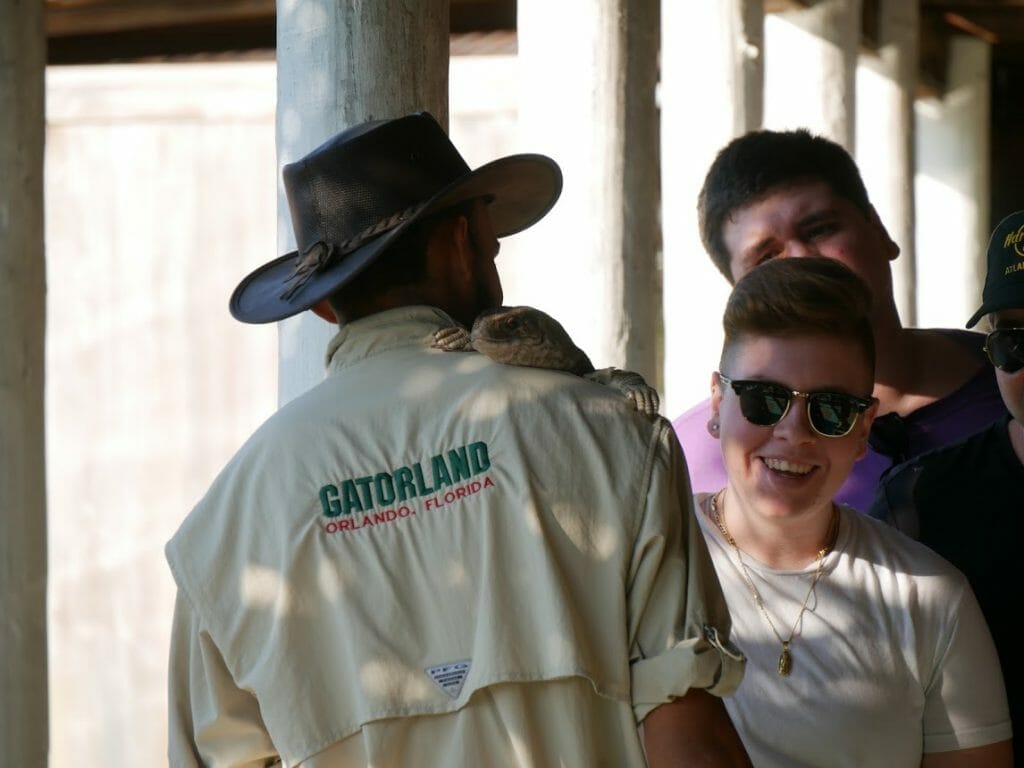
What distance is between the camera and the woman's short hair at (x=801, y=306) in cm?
282

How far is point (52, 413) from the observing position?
30.9ft

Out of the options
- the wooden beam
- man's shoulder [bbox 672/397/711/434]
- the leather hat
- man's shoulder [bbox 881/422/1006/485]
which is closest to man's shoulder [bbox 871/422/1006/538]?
man's shoulder [bbox 881/422/1006/485]

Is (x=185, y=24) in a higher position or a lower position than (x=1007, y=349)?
higher

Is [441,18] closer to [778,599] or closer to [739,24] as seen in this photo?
[778,599]

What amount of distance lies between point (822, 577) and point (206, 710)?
1068 mm

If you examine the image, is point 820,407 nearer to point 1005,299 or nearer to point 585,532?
point 1005,299

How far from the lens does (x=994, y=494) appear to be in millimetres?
2975

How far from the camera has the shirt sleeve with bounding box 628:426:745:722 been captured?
2197 mm

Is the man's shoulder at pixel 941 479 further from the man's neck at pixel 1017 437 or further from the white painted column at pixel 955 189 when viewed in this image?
the white painted column at pixel 955 189

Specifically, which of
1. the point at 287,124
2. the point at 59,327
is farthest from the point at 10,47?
the point at 59,327

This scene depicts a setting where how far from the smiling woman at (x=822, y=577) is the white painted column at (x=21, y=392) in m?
2.71

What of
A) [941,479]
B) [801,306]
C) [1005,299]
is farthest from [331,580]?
[1005,299]

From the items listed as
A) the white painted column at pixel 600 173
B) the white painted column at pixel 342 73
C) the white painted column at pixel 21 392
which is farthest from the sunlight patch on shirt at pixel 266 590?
the white painted column at pixel 600 173

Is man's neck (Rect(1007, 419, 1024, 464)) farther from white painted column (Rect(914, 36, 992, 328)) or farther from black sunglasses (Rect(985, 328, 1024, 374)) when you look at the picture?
white painted column (Rect(914, 36, 992, 328))
